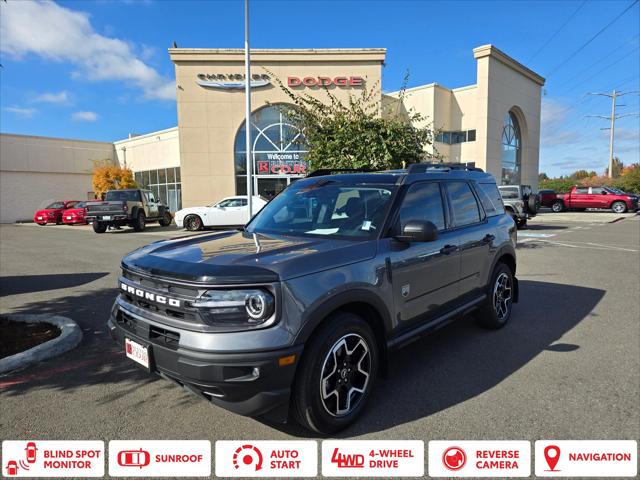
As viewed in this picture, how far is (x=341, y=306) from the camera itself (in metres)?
2.81

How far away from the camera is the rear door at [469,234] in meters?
4.15

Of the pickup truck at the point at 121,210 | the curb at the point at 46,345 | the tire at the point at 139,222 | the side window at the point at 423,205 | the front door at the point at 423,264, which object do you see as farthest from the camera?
the tire at the point at 139,222

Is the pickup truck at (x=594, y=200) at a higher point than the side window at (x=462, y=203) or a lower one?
lower

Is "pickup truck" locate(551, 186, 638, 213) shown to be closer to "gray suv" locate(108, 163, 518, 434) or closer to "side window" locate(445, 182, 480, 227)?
"side window" locate(445, 182, 480, 227)

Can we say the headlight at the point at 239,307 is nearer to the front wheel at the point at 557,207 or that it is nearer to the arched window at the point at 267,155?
the arched window at the point at 267,155

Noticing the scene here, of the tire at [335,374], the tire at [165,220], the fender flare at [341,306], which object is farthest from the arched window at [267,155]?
the tire at [335,374]

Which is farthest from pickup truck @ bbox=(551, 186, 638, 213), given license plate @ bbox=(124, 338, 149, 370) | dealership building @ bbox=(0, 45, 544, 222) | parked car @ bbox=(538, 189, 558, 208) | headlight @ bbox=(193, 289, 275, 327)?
license plate @ bbox=(124, 338, 149, 370)

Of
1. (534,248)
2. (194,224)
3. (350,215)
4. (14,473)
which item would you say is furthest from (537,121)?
(14,473)

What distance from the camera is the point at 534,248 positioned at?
12094mm

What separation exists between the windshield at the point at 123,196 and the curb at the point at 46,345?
16218 mm

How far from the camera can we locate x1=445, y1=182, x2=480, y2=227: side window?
4.22 meters

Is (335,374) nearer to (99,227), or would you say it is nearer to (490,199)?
(490,199)

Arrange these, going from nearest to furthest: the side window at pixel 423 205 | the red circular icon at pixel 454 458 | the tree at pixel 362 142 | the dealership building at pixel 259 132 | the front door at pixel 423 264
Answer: the red circular icon at pixel 454 458 → the front door at pixel 423 264 → the side window at pixel 423 205 → the tree at pixel 362 142 → the dealership building at pixel 259 132

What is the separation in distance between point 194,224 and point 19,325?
14754 mm
